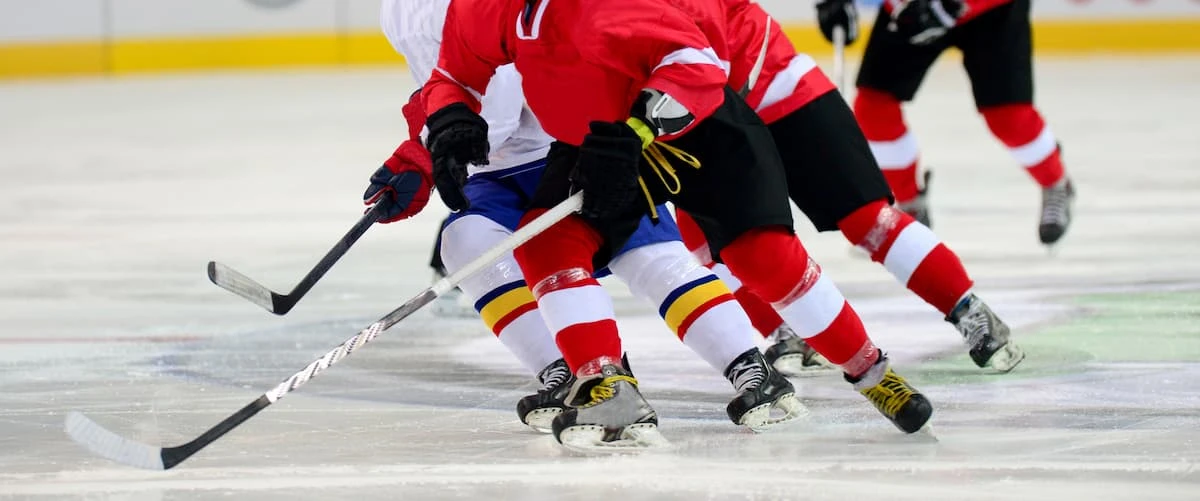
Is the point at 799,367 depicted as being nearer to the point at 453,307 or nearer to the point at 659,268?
the point at 659,268

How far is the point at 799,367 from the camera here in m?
3.34

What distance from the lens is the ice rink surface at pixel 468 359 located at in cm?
253

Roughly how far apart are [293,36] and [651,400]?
27.2ft

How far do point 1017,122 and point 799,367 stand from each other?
1624 mm

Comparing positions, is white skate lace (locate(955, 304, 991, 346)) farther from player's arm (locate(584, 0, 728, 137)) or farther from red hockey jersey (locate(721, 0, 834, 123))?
player's arm (locate(584, 0, 728, 137))

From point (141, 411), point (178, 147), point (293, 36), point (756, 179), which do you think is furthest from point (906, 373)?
point (293, 36)

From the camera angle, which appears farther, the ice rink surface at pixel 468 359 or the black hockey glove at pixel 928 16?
the black hockey glove at pixel 928 16

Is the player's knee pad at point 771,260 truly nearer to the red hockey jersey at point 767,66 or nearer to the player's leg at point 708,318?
the player's leg at point 708,318

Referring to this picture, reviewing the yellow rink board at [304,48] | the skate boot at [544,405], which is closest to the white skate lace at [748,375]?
the skate boot at [544,405]

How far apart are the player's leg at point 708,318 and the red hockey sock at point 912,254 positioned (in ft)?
1.37

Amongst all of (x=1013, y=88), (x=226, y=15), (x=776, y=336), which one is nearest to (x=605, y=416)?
(x=776, y=336)

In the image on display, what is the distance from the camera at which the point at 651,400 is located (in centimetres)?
312

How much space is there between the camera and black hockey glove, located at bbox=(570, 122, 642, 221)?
2.52 metres

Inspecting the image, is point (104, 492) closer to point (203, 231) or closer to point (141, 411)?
point (141, 411)
